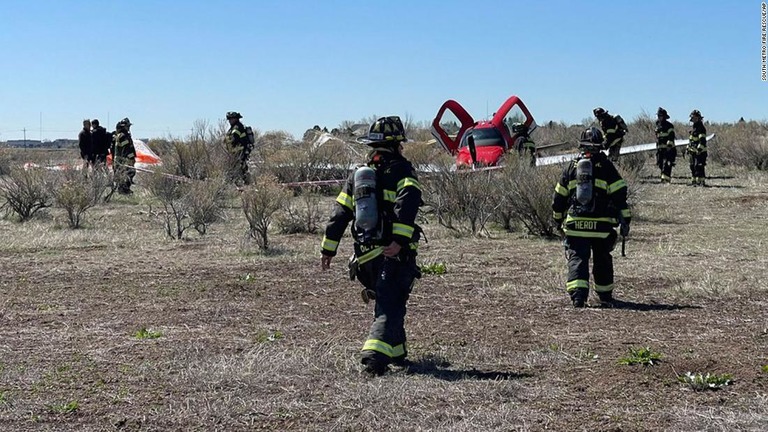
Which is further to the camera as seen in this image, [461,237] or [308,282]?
[461,237]

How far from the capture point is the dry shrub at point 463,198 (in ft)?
46.3

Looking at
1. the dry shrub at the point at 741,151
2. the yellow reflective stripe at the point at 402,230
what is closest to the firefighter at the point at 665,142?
the dry shrub at the point at 741,151

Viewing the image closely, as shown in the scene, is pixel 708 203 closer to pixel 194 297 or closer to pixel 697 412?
pixel 194 297

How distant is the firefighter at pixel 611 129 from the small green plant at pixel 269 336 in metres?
15.5

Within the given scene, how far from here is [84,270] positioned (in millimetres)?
10914

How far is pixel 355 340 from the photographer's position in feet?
23.7

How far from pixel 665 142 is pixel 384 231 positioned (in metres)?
17.4

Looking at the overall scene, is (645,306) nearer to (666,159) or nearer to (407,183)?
(407,183)

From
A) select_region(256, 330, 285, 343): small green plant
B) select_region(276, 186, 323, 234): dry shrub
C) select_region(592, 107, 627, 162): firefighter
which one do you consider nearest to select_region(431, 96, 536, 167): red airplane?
select_region(592, 107, 627, 162): firefighter

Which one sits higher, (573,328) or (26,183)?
(26,183)

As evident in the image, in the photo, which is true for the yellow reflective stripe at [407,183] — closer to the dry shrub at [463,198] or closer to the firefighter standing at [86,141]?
the dry shrub at [463,198]

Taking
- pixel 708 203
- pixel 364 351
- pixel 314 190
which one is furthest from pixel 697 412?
pixel 314 190

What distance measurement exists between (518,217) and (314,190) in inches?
273

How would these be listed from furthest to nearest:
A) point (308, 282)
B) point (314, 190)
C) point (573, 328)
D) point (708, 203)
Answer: point (314, 190)
point (708, 203)
point (308, 282)
point (573, 328)
